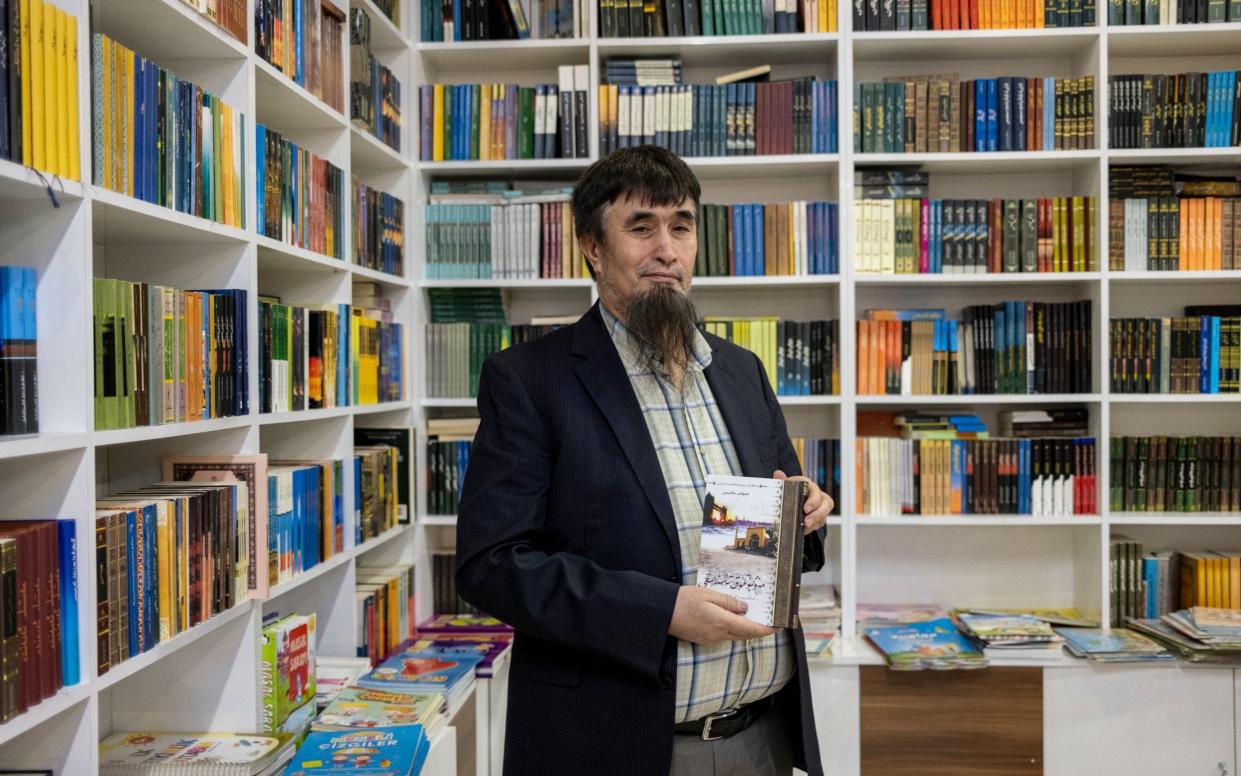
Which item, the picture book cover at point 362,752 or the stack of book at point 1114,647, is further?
the stack of book at point 1114,647

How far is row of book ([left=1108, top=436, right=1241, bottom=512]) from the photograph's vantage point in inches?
124

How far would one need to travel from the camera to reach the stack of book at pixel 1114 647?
Answer: 2914mm

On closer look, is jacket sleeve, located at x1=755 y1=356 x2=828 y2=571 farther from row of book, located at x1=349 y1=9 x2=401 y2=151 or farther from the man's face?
row of book, located at x1=349 y1=9 x2=401 y2=151

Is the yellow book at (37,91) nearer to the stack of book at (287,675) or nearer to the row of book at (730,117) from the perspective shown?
the stack of book at (287,675)

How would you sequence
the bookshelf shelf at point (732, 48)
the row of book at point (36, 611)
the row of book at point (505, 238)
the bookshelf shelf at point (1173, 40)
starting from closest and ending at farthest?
the row of book at point (36, 611) → the bookshelf shelf at point (1173, 40) → the bookshelf shelf at point (732, 48) → the row of book at point (505, 238)

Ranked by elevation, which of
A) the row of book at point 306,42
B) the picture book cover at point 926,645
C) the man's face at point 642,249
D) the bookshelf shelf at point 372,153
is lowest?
the picture book cover at point 926,645

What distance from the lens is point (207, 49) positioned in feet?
6.61

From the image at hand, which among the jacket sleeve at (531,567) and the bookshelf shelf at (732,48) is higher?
the bookshelf shelf at (732,48)

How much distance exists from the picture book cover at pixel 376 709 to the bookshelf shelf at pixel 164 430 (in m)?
0.68

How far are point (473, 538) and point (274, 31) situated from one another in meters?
1.37

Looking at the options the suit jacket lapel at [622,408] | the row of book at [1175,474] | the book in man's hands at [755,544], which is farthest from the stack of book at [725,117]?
the book in man's hands at [755,544]

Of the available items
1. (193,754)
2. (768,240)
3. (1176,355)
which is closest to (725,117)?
(768,240)

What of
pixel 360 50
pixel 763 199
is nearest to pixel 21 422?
pixel 360 50

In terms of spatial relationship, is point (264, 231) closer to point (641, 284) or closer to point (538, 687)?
point (641, 284)
